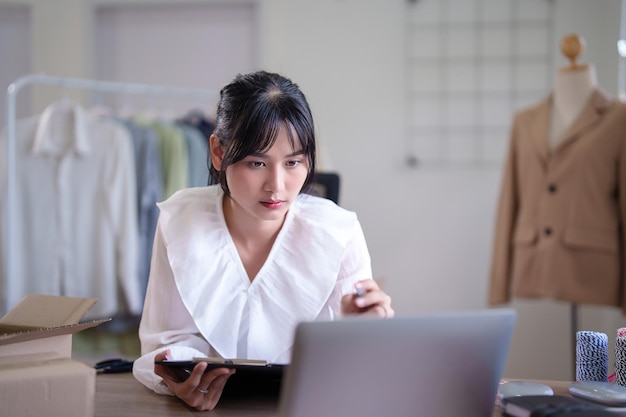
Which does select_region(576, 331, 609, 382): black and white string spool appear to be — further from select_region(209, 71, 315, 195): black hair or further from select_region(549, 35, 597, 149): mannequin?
select_region(549, 35, 597, 149): mannequin

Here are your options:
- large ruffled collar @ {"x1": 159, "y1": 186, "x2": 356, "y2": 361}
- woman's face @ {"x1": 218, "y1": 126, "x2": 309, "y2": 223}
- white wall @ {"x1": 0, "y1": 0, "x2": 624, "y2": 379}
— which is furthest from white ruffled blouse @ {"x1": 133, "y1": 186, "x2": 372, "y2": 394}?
white wall @ {"x1": 0, "y1": 0, "x2": 624, "y2": 379}

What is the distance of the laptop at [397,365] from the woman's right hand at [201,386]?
24 cm

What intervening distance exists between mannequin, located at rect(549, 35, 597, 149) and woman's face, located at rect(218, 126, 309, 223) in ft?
5.21

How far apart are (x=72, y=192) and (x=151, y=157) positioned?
1.15 feet

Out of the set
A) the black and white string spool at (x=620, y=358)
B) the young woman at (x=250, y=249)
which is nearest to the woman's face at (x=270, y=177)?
the young woman at (x=250, y=249)

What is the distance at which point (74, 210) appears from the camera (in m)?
2.79

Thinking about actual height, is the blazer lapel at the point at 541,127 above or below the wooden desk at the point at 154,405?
above

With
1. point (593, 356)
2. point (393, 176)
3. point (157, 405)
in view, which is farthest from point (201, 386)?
point (393, 176)

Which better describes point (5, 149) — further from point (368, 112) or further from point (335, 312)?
point (335, 312)

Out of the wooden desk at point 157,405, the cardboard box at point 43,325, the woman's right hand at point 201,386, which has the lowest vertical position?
the wooden desk at point 157,405

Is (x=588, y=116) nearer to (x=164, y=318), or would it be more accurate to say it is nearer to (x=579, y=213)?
(x=579, y=213)

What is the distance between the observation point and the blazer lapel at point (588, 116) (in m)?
2.44

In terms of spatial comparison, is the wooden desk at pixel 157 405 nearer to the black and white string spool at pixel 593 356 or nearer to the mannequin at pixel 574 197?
the black and white string spool at pixel 593 356

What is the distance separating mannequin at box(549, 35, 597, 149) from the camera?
248 centimetres
